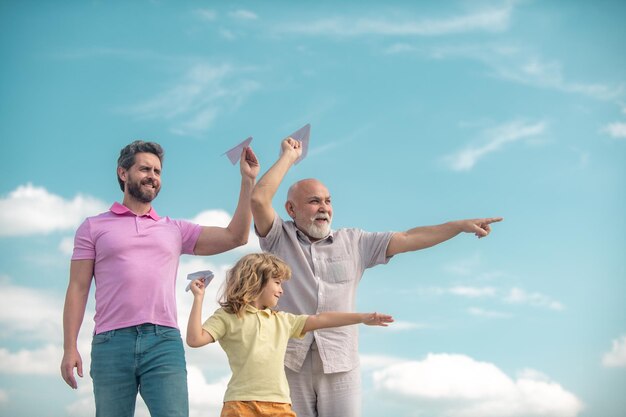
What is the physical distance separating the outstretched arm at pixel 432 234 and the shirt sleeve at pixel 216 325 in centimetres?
159

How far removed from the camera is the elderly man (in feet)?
19.6

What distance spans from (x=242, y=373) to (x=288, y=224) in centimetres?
147

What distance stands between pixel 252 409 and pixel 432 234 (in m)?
2.08

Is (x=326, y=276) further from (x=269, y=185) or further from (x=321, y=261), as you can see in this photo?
(x=269, y=185)

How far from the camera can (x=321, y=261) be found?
20.6 ft

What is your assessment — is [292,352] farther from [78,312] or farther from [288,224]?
[78,312]

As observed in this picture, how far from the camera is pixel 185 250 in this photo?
240 inches

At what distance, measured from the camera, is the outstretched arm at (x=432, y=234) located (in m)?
6.40

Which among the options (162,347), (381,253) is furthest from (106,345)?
(381,253)

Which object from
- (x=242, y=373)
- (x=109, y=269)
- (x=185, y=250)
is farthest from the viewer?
(x=185, y=250)

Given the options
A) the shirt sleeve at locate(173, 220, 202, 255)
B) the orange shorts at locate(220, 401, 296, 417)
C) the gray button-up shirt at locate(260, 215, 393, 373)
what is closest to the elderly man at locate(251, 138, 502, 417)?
the gray button-up shirt at locate(260, 215, 393, 373)

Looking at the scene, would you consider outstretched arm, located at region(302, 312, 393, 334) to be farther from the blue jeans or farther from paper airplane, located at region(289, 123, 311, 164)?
paper airplane, located at region(289, 123, 311, 164)

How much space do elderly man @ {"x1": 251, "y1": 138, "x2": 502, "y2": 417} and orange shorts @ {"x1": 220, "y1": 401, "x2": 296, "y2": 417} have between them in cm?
68

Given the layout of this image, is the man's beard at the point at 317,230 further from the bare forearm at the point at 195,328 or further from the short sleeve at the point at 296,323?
the bare forearm at the point at 195,328
